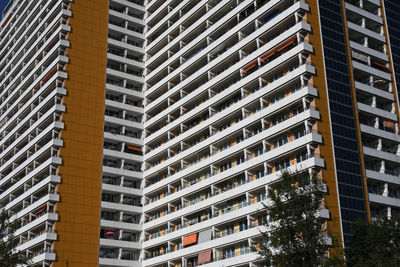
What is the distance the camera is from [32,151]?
86250mm

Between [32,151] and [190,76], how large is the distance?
88.6ft

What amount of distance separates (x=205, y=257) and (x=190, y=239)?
4.39 m

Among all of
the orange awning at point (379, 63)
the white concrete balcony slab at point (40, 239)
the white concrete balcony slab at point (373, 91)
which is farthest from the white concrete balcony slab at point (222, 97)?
the white concrete balcony slab at point (40, 239)

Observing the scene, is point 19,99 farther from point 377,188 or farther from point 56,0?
point 377,188

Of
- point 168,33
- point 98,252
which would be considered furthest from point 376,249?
point 168,33

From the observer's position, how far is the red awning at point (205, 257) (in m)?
67.5

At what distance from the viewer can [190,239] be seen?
7169cm

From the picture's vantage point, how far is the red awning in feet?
222

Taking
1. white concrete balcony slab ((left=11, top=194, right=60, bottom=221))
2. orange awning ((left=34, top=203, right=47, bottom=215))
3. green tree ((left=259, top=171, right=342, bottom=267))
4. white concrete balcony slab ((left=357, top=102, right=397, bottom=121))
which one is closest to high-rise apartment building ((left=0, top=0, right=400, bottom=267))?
white concrete balcony slab ((left=357, top=102, right=397, bottom=121))

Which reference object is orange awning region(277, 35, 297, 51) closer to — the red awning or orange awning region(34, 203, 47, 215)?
the red awning

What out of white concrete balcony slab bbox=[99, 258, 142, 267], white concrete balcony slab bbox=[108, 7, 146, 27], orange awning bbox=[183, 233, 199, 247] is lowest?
white concrete balcony slab bbox=[99, 258, 142, 267]

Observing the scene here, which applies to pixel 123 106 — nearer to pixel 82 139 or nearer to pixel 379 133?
pixel 82 139

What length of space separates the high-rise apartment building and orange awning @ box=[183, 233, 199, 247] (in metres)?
0.23

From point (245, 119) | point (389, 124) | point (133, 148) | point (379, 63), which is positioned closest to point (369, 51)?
point (379, 63)
